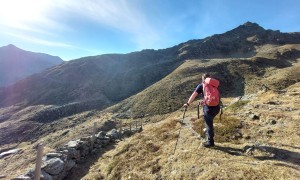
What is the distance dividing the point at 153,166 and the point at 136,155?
2.66 meters

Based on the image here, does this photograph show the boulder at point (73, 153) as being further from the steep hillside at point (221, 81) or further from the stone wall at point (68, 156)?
the steep hillside at point (221, 81)

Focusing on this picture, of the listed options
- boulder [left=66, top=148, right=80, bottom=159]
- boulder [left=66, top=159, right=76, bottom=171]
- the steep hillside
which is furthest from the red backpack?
the steep hillside

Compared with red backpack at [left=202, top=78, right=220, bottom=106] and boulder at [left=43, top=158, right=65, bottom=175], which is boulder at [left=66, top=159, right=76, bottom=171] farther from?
red backpack at [left=202, top=78, right=220, bottom=106]

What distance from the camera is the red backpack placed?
11.4 meters

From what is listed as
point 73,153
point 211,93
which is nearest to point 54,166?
point 73,153

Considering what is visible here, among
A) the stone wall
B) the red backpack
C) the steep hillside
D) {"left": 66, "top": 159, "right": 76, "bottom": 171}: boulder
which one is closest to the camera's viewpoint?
the red backpack

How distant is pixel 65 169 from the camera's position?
52.2 feet

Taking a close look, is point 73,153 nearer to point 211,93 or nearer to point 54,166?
point 54,166

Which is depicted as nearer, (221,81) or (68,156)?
(68,156)

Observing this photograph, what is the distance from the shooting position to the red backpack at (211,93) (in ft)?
37.4

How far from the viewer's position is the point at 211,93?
11.4m

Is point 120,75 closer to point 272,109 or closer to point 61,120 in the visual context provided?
point 61,120

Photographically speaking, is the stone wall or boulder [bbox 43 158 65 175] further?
boulder [bbox 43 158 65 175]

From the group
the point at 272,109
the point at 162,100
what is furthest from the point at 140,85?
the point at 272,109
